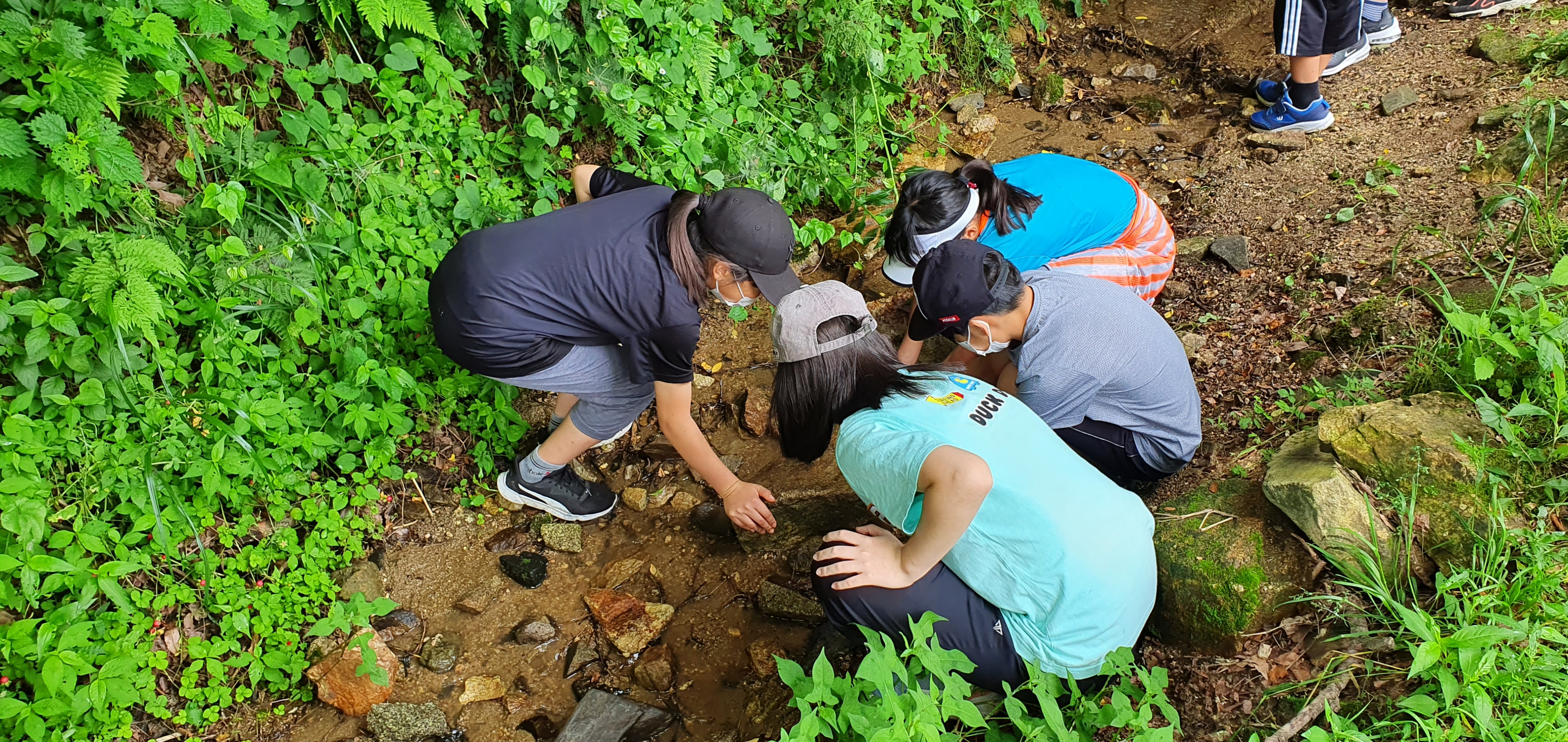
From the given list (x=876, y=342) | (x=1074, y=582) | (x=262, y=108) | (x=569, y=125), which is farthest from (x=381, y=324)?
(x=1074, y=582)

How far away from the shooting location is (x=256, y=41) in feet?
10.2

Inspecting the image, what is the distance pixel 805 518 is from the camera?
3.25m

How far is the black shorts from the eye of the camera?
4398 millimetres

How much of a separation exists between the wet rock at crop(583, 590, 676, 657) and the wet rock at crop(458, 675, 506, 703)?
1.28 ft

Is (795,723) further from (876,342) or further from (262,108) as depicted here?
(262,108)

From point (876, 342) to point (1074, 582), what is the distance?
0.81 meters

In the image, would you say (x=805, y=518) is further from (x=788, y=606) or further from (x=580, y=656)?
(x=580, y=656)

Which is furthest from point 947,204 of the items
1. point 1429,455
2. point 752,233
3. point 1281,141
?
point 1281,141

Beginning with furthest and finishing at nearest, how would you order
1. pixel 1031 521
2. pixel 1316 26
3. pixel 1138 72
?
pixel 1138 72, pixel 1316 26, pixel 1031 521

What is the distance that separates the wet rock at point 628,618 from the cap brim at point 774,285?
1317 millimetres

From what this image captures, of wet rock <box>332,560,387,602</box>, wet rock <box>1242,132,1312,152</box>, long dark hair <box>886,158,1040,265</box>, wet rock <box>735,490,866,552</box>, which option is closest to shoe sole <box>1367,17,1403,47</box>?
wet rock <box>1242,132,1312,152</box>

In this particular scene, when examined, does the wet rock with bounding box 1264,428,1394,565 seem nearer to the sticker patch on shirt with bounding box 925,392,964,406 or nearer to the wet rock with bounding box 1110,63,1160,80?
the sticker patch on shirt with bounding box 925,392,964,406

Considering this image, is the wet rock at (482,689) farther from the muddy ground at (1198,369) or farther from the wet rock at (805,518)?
the wet rock at (805,518)

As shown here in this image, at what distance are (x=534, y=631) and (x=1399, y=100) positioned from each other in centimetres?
502
